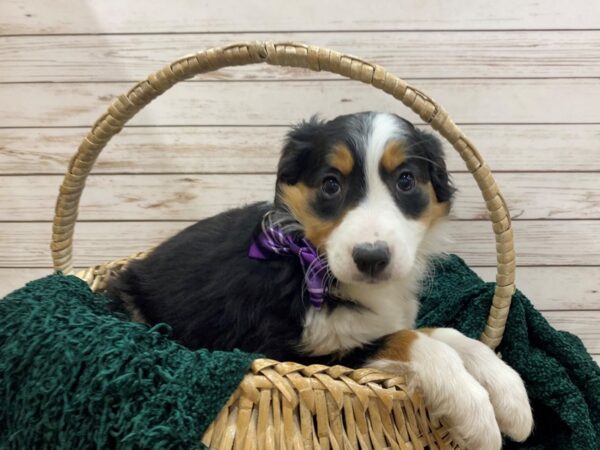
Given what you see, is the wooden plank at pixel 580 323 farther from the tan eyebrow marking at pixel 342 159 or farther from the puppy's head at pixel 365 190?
the tan eyebrow marking at pixel 342 159

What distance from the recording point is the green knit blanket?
3.63 feet

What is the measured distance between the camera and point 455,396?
1253mm

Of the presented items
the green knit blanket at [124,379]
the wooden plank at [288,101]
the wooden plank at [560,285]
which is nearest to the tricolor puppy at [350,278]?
the green knit blanket at [124,379]

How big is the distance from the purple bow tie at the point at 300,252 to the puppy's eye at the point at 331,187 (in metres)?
0.15

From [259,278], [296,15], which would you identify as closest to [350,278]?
[259,278]

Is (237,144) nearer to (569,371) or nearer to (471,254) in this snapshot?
(471,254)

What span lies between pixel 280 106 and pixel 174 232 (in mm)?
752

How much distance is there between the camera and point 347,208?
1388mm

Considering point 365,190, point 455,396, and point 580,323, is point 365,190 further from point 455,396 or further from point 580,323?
point 580,323

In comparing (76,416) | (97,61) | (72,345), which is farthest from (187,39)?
(76,416)

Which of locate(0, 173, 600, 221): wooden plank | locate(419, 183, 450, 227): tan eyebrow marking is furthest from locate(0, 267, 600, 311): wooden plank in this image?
locate(419, 183, 450, 227): tan eyebrow marking

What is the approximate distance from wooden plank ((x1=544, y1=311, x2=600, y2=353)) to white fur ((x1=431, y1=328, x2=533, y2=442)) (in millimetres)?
1319

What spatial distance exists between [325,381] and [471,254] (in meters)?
1.52

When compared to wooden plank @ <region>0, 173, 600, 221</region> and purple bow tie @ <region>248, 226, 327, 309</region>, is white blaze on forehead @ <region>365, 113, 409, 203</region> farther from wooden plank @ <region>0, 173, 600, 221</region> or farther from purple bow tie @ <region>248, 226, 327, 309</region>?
wooden plank @ <region>0, 173, 600, 221</region>
